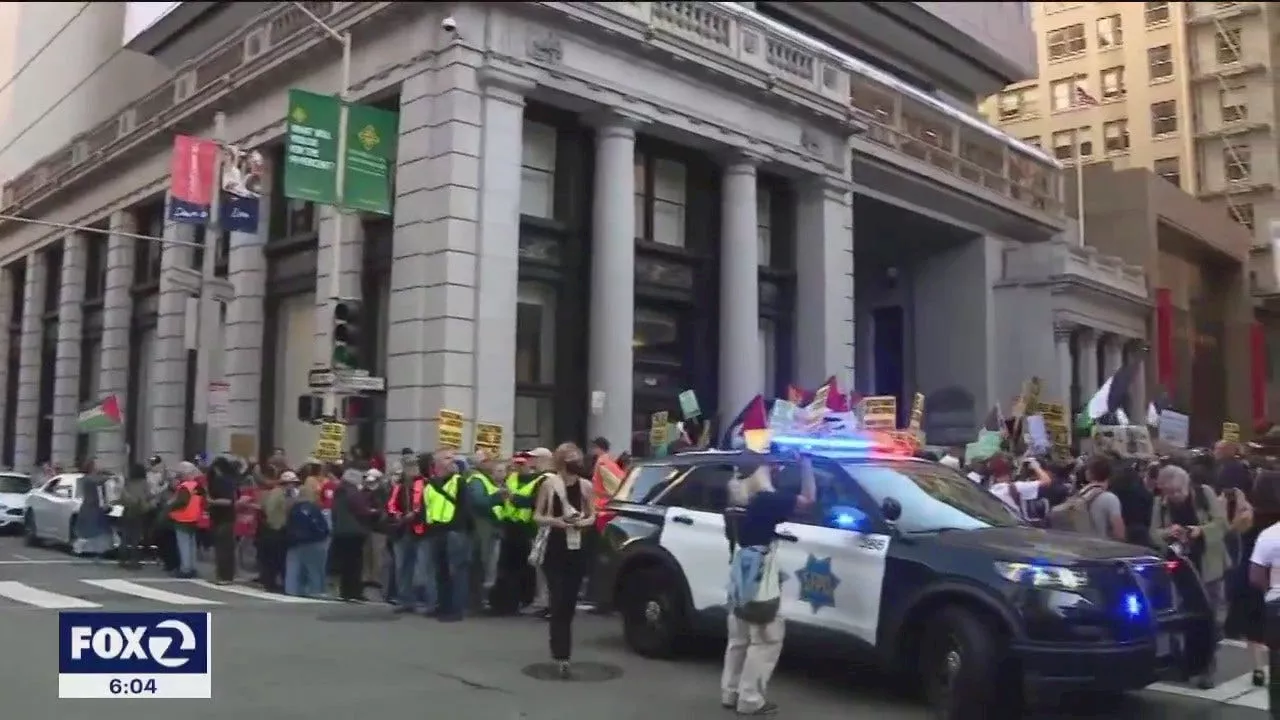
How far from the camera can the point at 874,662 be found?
793 centimetres

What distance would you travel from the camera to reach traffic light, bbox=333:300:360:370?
52.4 feet

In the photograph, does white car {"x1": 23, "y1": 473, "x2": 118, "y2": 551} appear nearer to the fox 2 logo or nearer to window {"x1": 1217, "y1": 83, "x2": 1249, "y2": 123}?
the fox 2 logo

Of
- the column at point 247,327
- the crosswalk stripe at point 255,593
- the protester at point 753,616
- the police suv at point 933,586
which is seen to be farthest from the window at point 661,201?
the protester at point 753,616

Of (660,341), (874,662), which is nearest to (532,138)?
(660,341)

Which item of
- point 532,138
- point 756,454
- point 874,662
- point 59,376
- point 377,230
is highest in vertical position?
point 532,138

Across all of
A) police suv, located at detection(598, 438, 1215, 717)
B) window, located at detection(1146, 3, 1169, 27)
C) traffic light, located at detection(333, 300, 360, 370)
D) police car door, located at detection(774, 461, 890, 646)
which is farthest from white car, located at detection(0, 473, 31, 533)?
window, located at detection(1146, 3, 1169, 27)

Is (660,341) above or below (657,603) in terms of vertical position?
above

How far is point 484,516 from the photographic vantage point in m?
12.5

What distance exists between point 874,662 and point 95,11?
17.8 meters

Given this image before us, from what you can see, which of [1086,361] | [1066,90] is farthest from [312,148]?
[1086,361]

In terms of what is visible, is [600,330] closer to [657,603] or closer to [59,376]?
[657,603]

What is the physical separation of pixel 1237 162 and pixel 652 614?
2097cm

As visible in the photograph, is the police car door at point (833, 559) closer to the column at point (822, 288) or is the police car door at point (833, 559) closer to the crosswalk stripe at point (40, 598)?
the crosswalk stripe at point (40, 598)

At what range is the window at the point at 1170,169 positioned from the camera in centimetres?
3300
